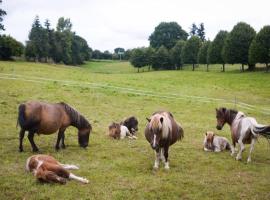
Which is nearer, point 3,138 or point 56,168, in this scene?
point 56,168

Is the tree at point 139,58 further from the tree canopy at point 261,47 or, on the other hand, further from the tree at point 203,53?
the tree canopy at point 261,47

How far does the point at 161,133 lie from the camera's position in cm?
1056

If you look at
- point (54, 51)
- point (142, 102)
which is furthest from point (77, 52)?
point (142, 102)

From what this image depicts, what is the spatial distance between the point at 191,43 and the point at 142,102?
52253mm

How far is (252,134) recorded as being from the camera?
12406 millimetres

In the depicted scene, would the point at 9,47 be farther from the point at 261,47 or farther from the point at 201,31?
the point at 201,31

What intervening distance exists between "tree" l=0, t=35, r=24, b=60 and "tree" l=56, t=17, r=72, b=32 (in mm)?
31352

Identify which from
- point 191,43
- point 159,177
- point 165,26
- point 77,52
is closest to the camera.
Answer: point 159,177

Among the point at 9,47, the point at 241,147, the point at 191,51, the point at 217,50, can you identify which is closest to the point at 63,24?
the point at 9,47

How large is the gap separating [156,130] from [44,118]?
4.51 metres

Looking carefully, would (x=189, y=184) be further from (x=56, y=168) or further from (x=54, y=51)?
(x=54, y=51)

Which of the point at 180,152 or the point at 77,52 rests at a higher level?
the point at 77,52

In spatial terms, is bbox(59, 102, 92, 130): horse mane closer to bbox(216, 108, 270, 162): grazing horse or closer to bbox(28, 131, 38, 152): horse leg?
bbox(28, 131, 38, 152): horse leg

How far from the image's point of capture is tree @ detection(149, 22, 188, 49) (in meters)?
106
